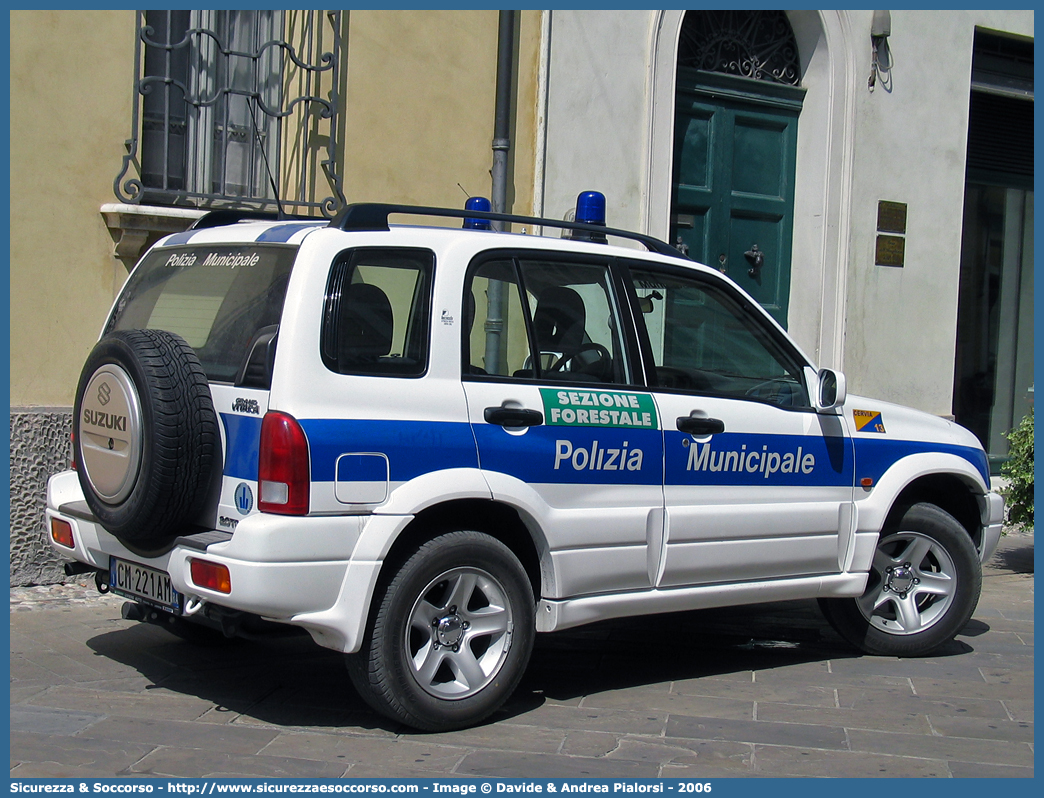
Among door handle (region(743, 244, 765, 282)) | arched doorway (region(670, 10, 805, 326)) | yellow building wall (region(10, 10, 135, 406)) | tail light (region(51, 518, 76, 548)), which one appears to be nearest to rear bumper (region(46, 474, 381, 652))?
tail light (region(51, 518, 76, 548))

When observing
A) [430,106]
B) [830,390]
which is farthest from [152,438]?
[430,106]

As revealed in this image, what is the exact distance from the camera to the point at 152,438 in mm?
4219

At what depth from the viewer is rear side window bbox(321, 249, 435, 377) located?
171 inches

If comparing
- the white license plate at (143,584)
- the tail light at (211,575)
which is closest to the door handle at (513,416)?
the tail light at (211,575)

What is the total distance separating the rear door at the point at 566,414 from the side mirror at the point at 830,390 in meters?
0.91

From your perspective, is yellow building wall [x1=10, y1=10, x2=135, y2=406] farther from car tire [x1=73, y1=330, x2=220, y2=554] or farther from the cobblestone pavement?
car tire [x1=73, y1=330, x2=220, y2=554]

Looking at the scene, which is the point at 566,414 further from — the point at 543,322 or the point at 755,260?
the point at 755,260

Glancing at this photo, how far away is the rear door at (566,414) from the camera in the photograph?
182 inches

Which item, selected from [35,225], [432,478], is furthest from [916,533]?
[35,225]

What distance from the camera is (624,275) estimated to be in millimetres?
5172

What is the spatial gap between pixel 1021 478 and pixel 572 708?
4.48 meters

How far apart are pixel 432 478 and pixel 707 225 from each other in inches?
235

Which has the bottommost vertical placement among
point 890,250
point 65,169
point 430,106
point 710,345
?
point 710,345

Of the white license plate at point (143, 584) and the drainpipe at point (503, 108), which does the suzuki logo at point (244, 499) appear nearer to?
the white license plate at point (143, 584)
